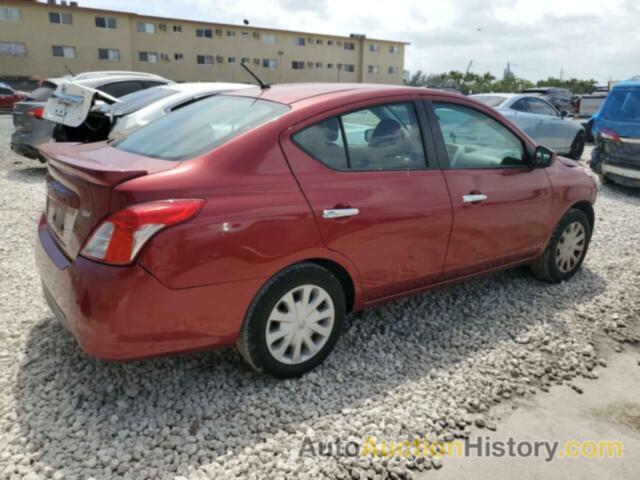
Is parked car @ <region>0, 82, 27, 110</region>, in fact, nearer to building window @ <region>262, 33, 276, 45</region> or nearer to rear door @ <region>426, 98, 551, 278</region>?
rear door @ <region>426, 98, 551, 278</region>

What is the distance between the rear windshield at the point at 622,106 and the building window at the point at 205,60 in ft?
144

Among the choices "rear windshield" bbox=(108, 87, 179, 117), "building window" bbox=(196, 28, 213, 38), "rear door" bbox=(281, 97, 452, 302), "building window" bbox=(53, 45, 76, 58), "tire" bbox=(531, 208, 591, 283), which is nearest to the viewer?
"rear door" bbox=(281, 97, 452, 302)

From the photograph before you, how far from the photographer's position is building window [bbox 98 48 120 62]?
4303 cm

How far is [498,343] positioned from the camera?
3.66m

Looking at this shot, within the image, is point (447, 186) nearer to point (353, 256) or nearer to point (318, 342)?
point (353, 256)

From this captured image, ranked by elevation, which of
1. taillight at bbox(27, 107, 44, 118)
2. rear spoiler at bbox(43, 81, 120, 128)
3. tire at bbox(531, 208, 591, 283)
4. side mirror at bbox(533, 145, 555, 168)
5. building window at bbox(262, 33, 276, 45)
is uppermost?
building window at bbox(262, 33, 276, 45)

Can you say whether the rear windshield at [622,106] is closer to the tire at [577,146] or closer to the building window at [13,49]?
the tire at [577,146]

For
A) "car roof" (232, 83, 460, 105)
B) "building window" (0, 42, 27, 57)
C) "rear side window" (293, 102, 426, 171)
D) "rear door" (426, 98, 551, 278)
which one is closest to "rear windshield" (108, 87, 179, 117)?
"car roof" (232, 83, 460, 105)

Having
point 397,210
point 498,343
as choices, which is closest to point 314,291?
point 397,210

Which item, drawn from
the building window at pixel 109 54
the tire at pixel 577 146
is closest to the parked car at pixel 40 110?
the tire at pixel 577 146

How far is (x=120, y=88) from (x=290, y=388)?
24.0ft

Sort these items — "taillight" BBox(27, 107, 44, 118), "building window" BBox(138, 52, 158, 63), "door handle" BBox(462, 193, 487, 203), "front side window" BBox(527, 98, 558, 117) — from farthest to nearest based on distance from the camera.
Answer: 1. "building window" BBox(138, 52, 158, 63)
2. "front side window" BBox(527, 98, 558, 117)
3. "taillight" BBox(27, 107, 44, 118)
4. "door handle" BBox(462, 193, 487, 203)

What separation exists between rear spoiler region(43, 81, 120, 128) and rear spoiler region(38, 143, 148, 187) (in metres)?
3.27

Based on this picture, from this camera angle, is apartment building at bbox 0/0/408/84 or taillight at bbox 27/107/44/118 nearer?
taillight at bbox 27/107/44/118
